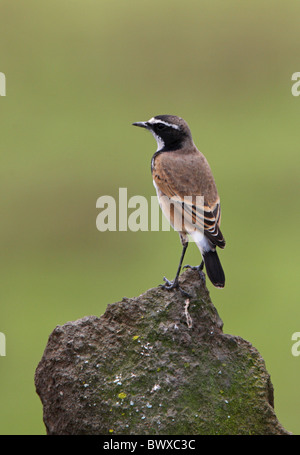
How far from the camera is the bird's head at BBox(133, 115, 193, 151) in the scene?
683cm

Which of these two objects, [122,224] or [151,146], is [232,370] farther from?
[151,146]

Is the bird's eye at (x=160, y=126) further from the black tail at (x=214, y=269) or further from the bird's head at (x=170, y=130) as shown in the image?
the black tail at (x=214, y=269)

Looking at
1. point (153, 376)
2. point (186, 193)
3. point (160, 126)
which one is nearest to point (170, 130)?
point (160, 126)

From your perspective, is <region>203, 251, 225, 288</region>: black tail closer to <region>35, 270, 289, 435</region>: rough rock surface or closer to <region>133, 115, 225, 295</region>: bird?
<region>133, 115, 225, 295</region>: bird

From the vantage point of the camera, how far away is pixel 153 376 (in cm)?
507

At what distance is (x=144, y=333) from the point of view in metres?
A: 5.28

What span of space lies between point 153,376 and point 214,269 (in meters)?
1.25

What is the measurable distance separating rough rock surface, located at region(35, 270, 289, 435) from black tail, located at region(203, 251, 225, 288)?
455 mm

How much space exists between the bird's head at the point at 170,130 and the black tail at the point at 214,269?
123 centimetres

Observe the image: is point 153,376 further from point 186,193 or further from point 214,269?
point 186,193
